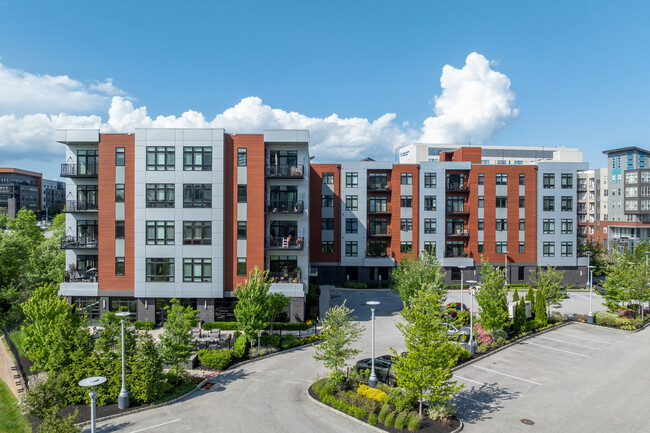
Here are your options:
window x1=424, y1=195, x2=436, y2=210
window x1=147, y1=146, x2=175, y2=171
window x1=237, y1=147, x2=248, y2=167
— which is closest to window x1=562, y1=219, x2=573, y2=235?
window x1=424, y1=195, x2=436, y2=210

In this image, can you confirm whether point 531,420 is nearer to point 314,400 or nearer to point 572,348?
point 314,400

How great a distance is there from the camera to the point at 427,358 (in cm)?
1723

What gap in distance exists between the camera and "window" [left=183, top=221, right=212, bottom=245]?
3400 cm

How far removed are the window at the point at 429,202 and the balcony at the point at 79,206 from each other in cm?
3740

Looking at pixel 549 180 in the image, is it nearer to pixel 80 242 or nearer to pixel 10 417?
pixel 80 242

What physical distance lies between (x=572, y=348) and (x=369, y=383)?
56.3 feet

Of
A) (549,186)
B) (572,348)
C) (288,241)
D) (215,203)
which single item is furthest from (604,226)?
(215,203)

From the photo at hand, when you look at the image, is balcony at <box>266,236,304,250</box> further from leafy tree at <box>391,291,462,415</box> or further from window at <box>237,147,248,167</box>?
leafy tree at <box>391,291,462,415</box>

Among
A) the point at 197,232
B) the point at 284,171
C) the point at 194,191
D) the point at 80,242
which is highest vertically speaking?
the point at 284,171

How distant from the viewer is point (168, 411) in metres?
19.3

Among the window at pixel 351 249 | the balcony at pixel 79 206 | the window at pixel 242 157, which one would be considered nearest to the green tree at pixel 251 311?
the window at pixel 242 157

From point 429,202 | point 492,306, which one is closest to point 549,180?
point 429,202

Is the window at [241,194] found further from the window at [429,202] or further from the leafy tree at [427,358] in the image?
the window at [429,202]

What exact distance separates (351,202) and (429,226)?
34.6 feet
